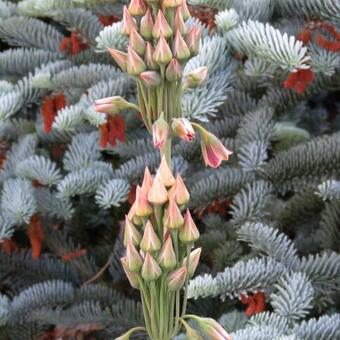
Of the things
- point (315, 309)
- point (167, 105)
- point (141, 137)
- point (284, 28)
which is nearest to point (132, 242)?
point (167, 105)

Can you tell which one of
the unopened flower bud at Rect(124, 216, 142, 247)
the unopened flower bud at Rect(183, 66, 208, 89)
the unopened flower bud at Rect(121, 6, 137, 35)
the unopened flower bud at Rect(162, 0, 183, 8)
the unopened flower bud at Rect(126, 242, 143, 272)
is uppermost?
the unopened flower bud at Rect(162, 0, 183, 8)

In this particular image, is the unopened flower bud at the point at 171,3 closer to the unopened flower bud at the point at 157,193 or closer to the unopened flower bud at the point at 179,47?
the unopened flower bud at the point at 179,47

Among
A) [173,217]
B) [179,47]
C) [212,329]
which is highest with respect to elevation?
[179,47]

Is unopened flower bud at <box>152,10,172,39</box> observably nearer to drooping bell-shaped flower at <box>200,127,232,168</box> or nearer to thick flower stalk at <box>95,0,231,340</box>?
thick flower stalk at <box>95,0,231,340</box>

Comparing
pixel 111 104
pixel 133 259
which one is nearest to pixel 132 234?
pixel 133 259

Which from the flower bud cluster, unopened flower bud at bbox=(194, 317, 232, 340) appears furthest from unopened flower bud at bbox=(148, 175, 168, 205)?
unopened flower bud at bbox=(194, 317, 232, 340)

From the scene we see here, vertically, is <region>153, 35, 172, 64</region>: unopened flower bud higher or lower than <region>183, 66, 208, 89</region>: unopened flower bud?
higher

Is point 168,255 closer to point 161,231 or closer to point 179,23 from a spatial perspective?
point 161,231
